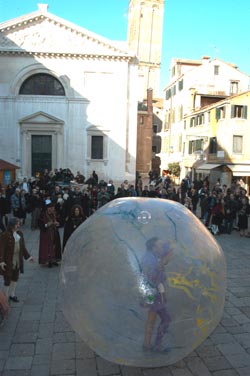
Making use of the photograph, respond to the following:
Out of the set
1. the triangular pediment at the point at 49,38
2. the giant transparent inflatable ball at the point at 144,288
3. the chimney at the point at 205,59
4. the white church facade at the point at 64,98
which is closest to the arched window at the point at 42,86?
the white church facade at the point at 64,98

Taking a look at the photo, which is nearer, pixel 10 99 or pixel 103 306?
pixel 103 306

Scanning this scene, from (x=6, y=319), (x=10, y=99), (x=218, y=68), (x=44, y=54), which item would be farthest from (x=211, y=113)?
(x=6, y=319)

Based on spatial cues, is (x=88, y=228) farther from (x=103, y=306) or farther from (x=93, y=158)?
(x=93, y=158)

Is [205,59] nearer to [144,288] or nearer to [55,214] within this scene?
[55,214]

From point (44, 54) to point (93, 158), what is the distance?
905 centimetres

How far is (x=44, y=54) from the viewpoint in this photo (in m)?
29.5

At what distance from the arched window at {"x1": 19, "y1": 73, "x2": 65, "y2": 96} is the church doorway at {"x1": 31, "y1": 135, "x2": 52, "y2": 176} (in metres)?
3.58

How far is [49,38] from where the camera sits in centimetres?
2947

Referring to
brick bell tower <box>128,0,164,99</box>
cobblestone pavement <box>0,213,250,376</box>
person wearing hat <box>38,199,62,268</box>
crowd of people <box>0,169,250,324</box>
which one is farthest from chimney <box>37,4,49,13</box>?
brick bell tower <box>128,0,164,99</box>

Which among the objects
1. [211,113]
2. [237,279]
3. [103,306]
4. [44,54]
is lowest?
[237,279]

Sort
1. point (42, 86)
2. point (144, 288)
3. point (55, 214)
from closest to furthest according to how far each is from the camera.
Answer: point (144, 288), point (55, 214), point (42, 86)

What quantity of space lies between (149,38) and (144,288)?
64.2m

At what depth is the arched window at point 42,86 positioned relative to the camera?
30125 millimetres

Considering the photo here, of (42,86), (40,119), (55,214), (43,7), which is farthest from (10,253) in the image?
(43,7)
